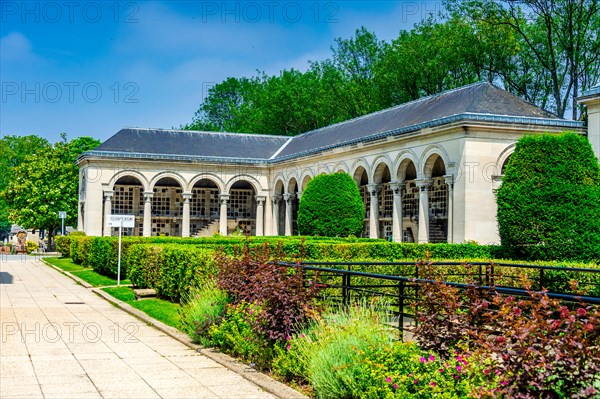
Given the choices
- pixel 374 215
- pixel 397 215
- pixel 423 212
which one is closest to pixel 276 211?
pixel 374 215

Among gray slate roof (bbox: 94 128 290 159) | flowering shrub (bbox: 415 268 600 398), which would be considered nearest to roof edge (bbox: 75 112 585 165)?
gray slate roof (bbox: 94 128 290 159)

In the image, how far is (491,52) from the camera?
158ft

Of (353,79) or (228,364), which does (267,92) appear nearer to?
(353,79)

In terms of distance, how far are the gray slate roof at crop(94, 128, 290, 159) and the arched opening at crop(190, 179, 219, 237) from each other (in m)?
2.80

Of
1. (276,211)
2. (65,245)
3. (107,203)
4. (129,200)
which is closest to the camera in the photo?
(65,245)

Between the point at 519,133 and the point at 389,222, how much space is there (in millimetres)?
11999

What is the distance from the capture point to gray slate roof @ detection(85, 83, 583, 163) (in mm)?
28969

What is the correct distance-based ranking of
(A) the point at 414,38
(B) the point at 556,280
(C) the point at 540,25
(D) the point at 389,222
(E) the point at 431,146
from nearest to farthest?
(B) the point at 556,280 → (E) the point at 431,146 → (D) the point at 389,222 → (C) the point at 540,25 → (A) the point at 414,38

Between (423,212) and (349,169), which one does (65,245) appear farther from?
(423,212)

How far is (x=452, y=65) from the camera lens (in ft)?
162

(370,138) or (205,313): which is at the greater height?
(370,138)

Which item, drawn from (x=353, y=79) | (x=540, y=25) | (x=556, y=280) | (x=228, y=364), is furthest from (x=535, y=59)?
(x=228, y=364)

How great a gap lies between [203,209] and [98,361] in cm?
4285

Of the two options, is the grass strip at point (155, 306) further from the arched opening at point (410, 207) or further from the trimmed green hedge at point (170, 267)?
the arched opening at point (410, 207)
